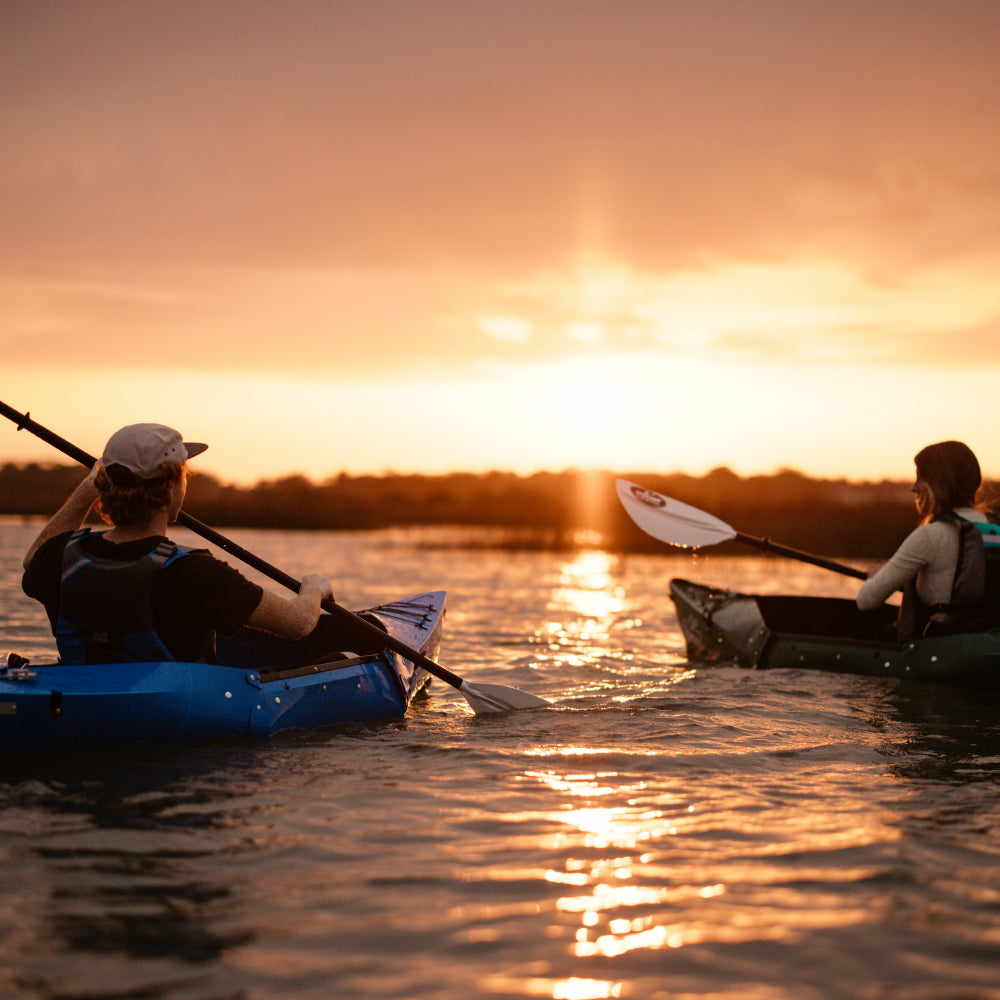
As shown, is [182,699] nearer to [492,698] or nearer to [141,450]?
[141,450]

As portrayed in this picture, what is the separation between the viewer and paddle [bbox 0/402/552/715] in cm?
499

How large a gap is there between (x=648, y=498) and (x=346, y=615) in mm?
4160

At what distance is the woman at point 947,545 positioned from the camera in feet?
19.3

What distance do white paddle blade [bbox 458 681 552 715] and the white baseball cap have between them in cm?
223

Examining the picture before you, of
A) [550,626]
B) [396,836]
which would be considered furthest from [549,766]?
[550,626]

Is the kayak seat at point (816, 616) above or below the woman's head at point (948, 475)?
below

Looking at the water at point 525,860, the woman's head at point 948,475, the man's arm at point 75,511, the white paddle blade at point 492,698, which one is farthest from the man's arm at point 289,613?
the woman's head at point 948,475

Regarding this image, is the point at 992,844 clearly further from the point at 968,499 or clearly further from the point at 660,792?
the point at 968,499

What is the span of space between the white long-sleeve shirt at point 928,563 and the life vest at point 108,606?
13.6ft

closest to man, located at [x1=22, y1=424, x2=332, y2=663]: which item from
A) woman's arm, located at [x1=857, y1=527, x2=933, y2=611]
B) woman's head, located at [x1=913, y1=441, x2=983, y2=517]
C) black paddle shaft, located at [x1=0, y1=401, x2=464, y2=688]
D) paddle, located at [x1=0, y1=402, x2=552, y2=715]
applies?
paddle, located at [x1=0, y1=402, x2=552, y2=715]

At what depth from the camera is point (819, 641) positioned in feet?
22.1

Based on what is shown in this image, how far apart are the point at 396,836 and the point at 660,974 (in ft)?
3.74

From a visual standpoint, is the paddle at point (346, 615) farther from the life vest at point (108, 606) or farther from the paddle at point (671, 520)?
the paddle at point (671, 520)

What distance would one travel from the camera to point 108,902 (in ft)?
8.34
